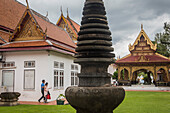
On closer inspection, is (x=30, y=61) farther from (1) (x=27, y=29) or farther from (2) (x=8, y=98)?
(2) (x=8, y=98)

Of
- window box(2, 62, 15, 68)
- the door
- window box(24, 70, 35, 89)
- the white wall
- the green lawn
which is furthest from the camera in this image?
window box(2, 62, 15, 68)

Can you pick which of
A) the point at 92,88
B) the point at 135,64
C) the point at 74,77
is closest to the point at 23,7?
the point at 74,77

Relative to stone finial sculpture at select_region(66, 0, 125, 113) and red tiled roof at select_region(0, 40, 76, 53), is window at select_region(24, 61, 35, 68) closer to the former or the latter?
red tiled roof at select_region(0, 40, 76, 53)

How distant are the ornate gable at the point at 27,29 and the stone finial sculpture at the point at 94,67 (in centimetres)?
865

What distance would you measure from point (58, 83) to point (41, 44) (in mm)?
3148

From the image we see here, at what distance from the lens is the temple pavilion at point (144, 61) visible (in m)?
28.7

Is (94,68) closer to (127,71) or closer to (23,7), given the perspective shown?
(23,7)

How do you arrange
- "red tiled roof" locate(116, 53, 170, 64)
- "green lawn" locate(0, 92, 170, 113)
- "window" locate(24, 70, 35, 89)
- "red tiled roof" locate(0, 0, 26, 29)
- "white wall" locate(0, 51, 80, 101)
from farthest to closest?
"red tiled roof" locate(116, 53, 170, 64)
"red tiled roof" locate(0, 0, 26, 29)
"window" locate(24, 70, 35, 89)
"white wall" locate(0, 51, 80, 101)
"green lawn" locate(0, 92, 170, 113)

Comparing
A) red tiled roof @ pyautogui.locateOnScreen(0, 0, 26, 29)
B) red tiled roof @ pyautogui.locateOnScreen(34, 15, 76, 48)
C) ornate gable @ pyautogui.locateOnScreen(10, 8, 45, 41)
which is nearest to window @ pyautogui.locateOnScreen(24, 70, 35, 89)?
ornate gable @ pyautogui.locateOnScreen(10, 8, 45, 41)

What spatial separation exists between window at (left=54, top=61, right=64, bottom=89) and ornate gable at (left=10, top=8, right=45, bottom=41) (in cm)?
224

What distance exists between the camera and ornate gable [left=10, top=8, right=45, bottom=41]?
13727 millimetres

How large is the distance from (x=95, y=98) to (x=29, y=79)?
9.60m

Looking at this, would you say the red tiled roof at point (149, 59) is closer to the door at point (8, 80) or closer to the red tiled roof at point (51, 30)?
the red tiled roof at point (51, 30)

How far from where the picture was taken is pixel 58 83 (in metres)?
14.4
